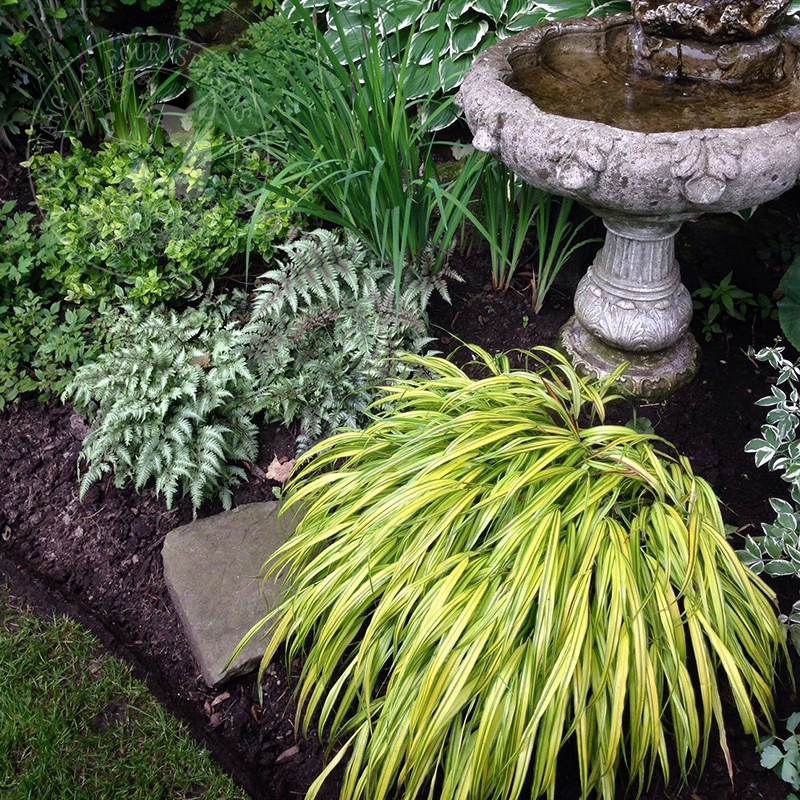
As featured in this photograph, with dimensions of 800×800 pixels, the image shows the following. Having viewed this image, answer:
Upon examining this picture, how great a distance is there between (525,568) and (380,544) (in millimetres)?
369

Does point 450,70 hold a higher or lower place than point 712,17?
lower

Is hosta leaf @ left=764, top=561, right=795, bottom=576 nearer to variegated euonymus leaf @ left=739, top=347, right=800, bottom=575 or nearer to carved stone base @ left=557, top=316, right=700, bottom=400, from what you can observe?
variegated euonymus leaf @ left=739, top=347, right=800, bottom=575

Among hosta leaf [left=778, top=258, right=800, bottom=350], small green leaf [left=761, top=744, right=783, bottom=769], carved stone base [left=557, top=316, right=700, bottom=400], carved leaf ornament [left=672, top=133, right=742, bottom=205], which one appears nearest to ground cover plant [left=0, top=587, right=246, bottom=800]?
small green leaf [left=761, top=744, right=783, bottom=769]

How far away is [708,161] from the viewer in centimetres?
177

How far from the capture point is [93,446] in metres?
2.47

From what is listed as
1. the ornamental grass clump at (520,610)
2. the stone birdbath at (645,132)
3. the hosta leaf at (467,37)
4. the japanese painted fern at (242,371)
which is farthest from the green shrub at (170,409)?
the hosta leaf at (467,37)

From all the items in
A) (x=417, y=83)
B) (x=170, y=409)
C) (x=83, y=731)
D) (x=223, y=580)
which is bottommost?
(x=83, y=731)

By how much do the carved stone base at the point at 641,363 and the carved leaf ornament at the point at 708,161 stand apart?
2.96 feet

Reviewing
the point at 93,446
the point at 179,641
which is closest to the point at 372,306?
the point at 93,446

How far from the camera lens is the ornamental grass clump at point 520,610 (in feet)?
4.91

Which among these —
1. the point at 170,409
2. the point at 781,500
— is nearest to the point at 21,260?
the point at 170,409

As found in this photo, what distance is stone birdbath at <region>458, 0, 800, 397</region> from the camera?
5.90 ft

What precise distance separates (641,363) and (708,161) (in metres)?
0.96

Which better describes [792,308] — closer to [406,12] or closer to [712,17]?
[712,17]
